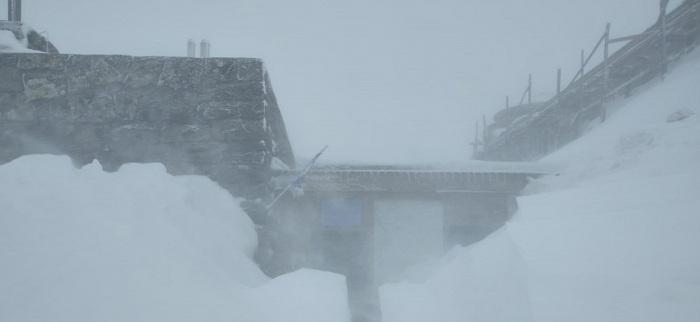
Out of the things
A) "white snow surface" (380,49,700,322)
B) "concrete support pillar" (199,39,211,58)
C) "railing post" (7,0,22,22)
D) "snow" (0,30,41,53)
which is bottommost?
"white snow surface" (380,49,700,322)

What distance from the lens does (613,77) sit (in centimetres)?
1119

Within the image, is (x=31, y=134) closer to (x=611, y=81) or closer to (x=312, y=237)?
(x=312, y=237)

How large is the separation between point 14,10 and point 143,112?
10.5ft

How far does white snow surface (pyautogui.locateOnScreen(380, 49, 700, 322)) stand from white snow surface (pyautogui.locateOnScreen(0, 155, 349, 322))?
1.12 m

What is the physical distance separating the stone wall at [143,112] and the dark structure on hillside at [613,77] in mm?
9297

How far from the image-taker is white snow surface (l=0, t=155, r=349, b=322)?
6.34 feet

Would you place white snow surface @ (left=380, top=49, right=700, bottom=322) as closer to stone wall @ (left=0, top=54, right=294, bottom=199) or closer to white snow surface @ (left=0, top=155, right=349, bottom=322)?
white snow surface @ (left=0, top=155, right=349, bottom=322)

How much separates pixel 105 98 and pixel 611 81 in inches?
460

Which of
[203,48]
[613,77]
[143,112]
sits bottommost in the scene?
[143,112]

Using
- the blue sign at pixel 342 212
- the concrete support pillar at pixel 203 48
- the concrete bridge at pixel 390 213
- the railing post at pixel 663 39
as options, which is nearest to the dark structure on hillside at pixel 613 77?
the railing post at pixel 663 39

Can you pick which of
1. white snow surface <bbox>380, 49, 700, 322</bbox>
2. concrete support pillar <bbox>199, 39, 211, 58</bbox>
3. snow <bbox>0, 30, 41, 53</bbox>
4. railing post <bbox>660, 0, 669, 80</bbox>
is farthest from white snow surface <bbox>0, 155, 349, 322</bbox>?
railing post <bbox>660, 0, 669, 80</bbox>

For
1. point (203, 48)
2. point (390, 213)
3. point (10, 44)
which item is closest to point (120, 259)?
point (10, 44)

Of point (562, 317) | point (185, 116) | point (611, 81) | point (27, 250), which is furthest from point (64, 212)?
point (611, 81)

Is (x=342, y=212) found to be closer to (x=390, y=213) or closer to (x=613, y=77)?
(x=390, y=213)
